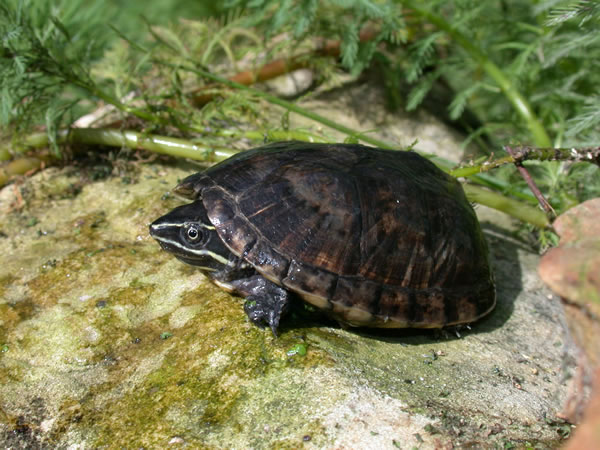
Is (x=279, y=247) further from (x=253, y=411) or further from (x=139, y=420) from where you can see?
(x=139, y=420)

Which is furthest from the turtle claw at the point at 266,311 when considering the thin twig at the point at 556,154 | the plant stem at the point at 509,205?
the plant stem at the point at 509,205

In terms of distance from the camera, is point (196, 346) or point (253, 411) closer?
point (253, 411)

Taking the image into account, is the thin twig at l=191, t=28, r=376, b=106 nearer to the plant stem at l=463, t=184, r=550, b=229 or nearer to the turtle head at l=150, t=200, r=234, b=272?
the plant stem at l=463, t=184, r=550, b=229

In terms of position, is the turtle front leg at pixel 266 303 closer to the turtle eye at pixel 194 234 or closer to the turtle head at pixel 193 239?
the turtle head at pixel 193 239

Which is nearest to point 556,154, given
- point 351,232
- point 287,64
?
point 351,232

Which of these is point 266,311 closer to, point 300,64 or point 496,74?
point 496,74

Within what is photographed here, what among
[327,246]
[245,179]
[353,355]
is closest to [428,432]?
[353,355]

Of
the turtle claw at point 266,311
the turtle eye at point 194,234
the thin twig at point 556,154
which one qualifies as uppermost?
the thin twig at point 556,154

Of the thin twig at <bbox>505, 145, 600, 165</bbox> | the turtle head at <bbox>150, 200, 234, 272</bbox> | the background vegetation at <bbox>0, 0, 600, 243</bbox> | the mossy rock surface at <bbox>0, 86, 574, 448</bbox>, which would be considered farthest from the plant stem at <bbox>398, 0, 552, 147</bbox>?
the turtle head at <bbox>150, 200, 234, 272</bbox>
